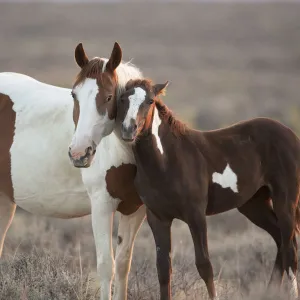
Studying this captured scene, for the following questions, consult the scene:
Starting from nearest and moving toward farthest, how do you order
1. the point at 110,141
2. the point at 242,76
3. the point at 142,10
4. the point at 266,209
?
the point at 110,141 → the point at 266,209 → the point at 242,76 → the point at 142,10

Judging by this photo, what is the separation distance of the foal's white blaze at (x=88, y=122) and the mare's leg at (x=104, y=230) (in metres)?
0.70

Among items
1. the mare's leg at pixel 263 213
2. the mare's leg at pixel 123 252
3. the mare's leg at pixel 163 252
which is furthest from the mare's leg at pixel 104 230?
the mare's leg at pixel 263 213

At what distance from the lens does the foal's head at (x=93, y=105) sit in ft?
19.2

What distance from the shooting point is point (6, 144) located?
7.29 metres

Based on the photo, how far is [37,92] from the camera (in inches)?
296

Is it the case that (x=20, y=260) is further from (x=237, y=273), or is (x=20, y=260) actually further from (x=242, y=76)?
(x=242, y=76)

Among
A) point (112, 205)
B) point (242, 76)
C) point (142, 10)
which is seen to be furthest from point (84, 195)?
point (142, 10)

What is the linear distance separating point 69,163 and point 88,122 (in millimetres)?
1080

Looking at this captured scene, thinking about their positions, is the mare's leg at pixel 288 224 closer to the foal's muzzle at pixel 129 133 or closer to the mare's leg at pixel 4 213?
the foal's muzzle at pixel 129 133

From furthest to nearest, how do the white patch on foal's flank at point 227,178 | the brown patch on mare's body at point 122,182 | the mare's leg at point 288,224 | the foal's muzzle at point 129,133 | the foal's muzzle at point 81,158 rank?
1. the mare's leg at point 288,224
2. the brown patch on mare's body at point 122,182
3. the white patch on foal's flank at point 227,178
4. the foal's muzzle at point 81,158
5. the foal's muzzle at point 129,133

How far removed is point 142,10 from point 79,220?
71.2 meters

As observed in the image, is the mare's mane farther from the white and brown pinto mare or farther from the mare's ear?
the mare's ear

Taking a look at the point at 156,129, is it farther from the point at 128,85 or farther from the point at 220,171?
the point at 220,171

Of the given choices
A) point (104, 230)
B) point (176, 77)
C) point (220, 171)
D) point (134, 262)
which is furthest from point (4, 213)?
point (176, 77)
